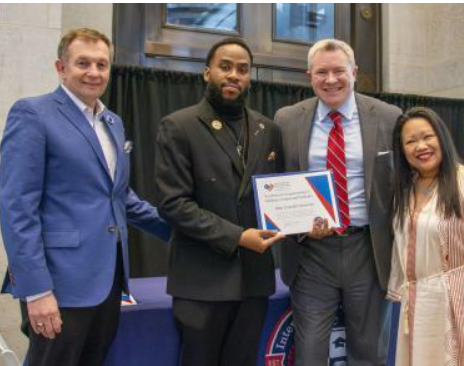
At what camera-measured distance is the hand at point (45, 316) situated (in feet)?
4.81

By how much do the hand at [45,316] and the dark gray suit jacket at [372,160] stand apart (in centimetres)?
94

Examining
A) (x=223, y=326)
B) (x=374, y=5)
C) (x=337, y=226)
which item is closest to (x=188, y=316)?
(x=223, y=326)

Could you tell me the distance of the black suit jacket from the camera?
5.50 feet

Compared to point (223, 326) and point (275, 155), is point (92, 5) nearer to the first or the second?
point (275, 155)

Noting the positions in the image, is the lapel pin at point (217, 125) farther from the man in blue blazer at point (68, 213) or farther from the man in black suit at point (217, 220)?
the man in blue blazer at point (68, 213)

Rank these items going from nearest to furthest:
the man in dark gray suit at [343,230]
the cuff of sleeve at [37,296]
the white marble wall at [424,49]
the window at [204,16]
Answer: the cuff of sleeve at [37,296] → the man in dark gray suit at [343,230] → the window at [204,16] → the white marble wall at [424,49]

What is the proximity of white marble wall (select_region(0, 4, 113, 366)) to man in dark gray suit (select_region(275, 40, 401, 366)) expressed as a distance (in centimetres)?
185

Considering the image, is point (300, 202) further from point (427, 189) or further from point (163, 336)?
point (163, 336)

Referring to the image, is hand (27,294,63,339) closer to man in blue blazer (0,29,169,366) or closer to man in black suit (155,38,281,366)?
man in blue blazer (0,29,169,366)

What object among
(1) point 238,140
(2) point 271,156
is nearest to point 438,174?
(2) point 271,156

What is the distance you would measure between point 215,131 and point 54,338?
2.87 ft

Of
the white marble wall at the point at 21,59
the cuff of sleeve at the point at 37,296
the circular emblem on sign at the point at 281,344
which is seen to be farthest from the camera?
the white marble wall at the point at 21,59

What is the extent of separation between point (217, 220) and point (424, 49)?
173 inches

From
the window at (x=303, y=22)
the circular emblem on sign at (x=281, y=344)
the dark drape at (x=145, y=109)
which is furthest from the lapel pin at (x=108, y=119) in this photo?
the window at (x=303, y=22)
